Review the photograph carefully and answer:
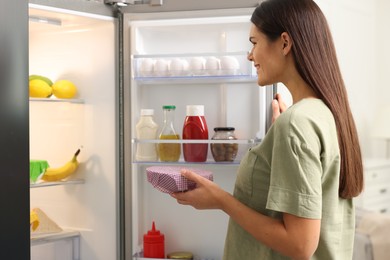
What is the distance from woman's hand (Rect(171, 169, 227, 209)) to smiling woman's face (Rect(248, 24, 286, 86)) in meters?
0.23

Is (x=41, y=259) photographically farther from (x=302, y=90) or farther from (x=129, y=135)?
(x=302, y=90)

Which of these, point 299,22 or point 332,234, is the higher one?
point 299,22

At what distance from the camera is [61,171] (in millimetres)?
1853

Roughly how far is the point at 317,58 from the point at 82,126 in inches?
45.0

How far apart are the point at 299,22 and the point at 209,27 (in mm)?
845

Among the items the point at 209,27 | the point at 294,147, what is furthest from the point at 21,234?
the point at 209,27

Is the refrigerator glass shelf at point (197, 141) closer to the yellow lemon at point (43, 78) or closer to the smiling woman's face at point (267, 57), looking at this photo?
the yellow lemon at point (43, 78)

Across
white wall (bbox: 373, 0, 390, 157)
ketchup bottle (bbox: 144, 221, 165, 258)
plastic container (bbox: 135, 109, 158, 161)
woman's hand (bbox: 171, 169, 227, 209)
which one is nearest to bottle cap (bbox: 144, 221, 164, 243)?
ketchup bottle (bbox: 144, 221, 165, 258)

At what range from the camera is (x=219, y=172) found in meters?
1.81

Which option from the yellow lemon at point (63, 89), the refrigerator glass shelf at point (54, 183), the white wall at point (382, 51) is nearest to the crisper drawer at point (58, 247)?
the refrigerator glass shelf at point (54, 183)

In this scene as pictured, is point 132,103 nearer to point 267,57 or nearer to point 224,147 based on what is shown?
point 224,147

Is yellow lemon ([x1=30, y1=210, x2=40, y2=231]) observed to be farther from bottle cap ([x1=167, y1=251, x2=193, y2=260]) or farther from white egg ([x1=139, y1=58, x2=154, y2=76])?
white egg ([x1=139, y1=58, x2=154, y2=76])

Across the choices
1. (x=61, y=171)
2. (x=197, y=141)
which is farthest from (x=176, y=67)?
(x=61, y=171)

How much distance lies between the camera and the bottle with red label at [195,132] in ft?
5.60
